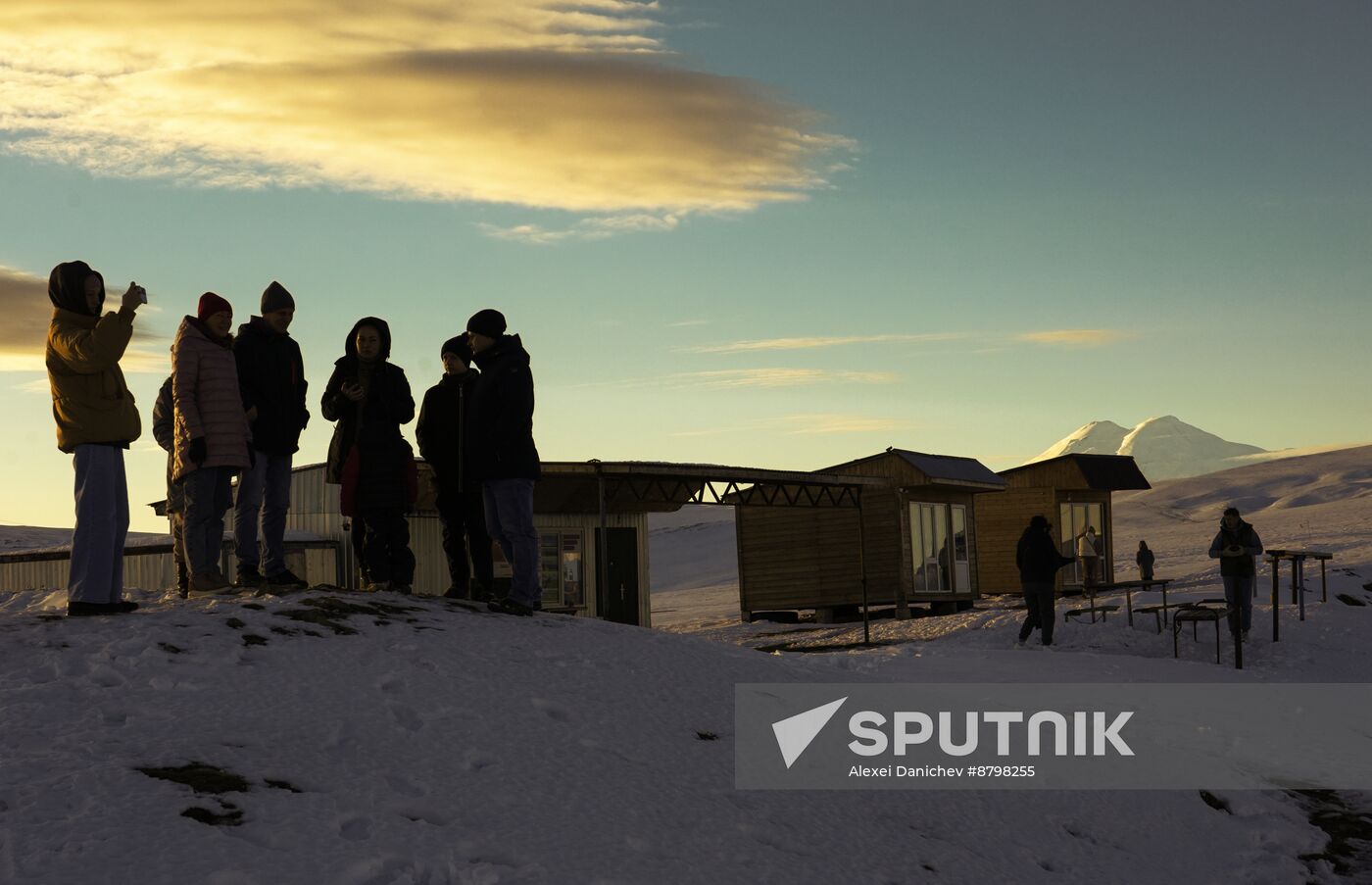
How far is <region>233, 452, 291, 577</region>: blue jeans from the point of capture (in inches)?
345

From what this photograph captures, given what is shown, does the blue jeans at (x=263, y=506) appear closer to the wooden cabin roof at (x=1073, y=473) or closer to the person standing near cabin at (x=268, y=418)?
the person standing near cabin at (x=268, y=418)

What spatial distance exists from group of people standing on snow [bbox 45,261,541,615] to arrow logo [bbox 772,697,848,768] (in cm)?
232

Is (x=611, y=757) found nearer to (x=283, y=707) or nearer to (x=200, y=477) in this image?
(x=283, y=707)

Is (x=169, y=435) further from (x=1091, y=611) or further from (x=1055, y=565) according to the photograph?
(x=1091, y=611)

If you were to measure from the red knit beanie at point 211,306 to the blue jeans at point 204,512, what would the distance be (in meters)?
1.04

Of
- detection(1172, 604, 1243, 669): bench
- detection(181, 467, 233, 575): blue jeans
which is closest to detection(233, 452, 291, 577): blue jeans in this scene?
detection(181, 467, 233, 575): blue jeans

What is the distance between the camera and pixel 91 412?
737cm

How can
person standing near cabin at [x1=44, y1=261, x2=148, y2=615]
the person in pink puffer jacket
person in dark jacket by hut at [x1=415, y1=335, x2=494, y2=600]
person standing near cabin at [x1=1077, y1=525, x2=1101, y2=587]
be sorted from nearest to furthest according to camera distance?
person standing near cabin at [x1=44, y1=261, x2=148, y2=615] < the person in pink puffer jacket < person in dark jacket by hut at [x1=415, y1=335, x2=494, y2=600] < person standing near cabin at [x1=1077, y1=525, x2=1101, y2=587]

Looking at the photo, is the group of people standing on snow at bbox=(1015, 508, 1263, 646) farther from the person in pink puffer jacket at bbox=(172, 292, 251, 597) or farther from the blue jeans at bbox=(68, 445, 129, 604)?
the blue jeans at bbox=(68, 445, 129, 604)

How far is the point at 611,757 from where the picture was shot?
6.25 metres

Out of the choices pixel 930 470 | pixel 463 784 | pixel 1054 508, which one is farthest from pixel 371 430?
pixel 1054 508

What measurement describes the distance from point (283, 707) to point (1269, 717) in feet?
28.3

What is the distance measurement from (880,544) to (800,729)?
22118mm

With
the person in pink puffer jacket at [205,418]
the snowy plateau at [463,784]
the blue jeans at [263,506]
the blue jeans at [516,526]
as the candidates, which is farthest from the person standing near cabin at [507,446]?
the person in pink puffer jacket at [205,418]
